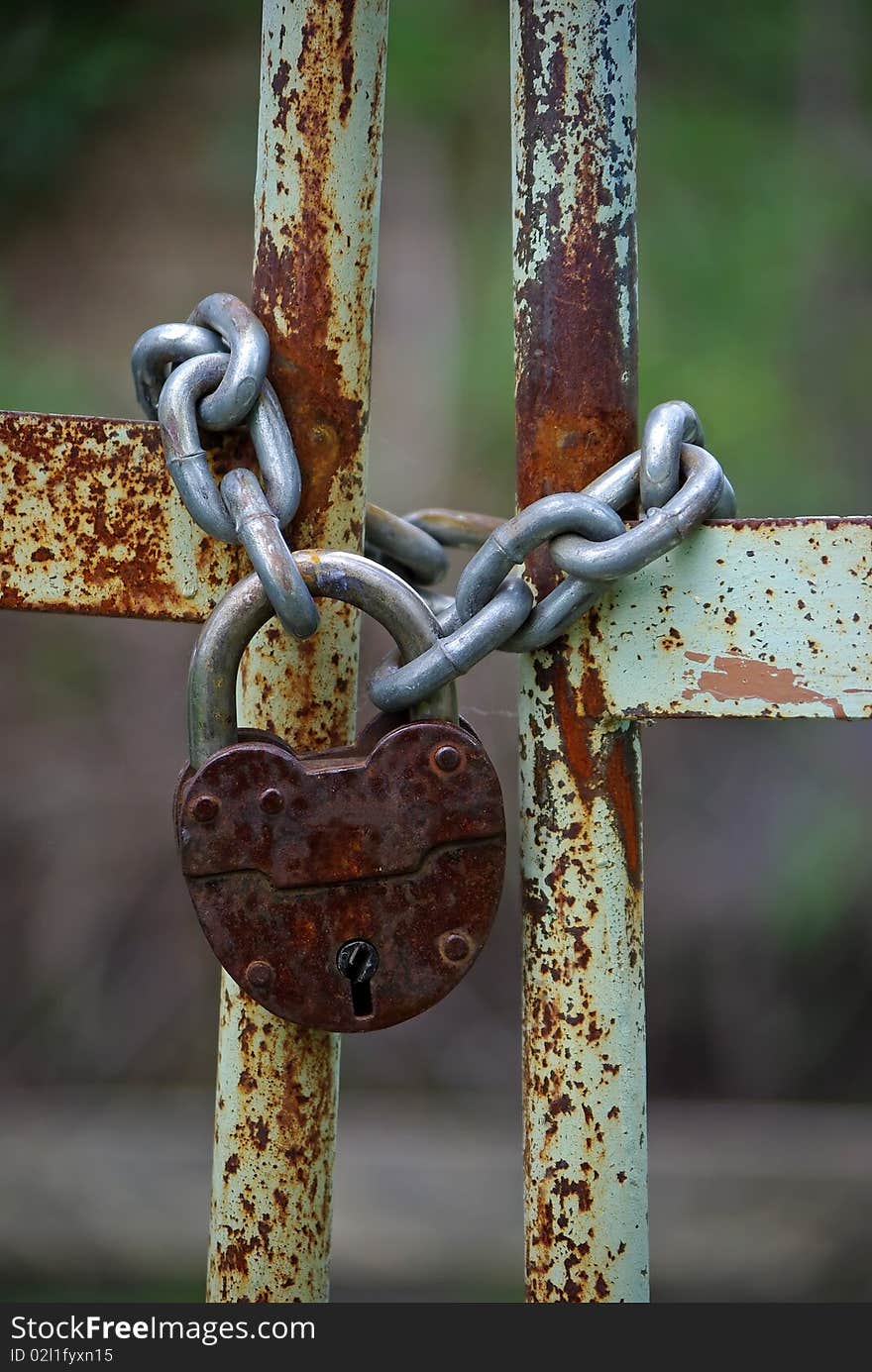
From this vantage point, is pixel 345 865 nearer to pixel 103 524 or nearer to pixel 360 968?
pixel 360 968

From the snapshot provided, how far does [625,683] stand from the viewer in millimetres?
511

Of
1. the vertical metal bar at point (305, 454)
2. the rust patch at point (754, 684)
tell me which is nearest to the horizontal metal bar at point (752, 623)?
the rust patch at point (754, 684)

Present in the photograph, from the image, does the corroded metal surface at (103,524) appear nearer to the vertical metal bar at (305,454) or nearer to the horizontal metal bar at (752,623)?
the vertical metal bar at (305,454)

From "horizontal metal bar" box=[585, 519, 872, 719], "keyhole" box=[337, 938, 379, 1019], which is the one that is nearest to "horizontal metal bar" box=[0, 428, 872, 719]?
"horizontal metal bar" box=[585, 519, 872, 719]

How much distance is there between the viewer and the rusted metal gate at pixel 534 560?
0.51 metres

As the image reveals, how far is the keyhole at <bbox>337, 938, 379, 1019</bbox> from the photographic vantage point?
500 mm

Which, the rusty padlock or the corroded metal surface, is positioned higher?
the corroded metal surface

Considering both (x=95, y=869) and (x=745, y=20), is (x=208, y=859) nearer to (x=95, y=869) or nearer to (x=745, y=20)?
(x=95, y=869)

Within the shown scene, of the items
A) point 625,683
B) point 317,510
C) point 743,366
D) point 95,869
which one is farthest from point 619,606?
point 743,366

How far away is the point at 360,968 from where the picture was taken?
51 centimetres

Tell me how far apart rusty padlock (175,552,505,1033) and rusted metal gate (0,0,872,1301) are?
43mm

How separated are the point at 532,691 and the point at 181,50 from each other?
278 centimetres

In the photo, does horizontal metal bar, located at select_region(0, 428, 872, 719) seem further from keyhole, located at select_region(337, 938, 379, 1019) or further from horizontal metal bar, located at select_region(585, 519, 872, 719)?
keyhole, located at select_region(337, 938, 379, 1019)

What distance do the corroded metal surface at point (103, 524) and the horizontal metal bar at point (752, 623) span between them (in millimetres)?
171
